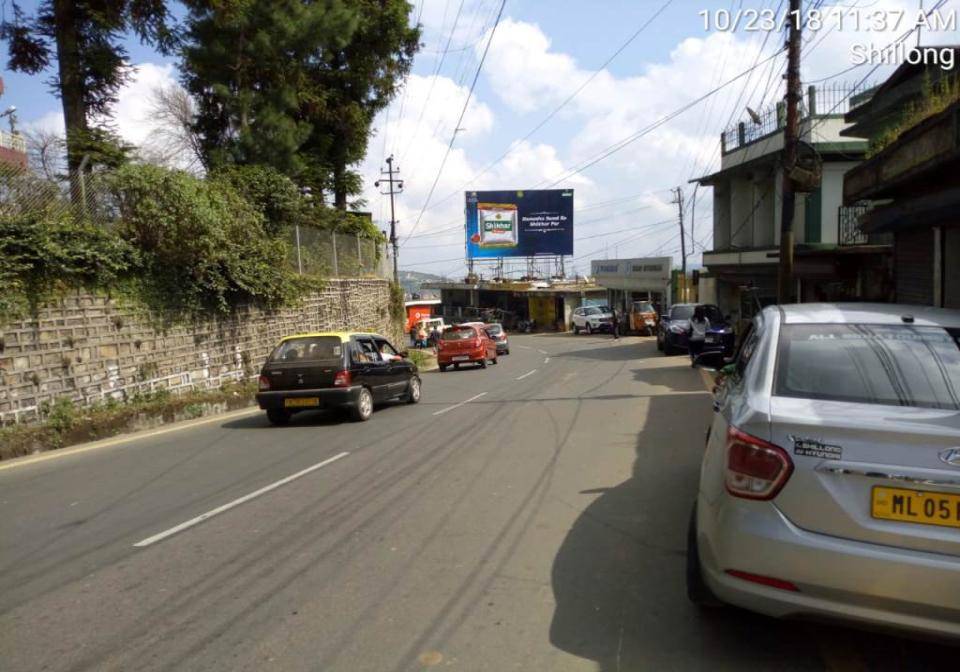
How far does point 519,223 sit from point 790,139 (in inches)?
1548

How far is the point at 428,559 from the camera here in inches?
196

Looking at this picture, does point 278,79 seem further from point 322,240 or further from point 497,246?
point 497,246

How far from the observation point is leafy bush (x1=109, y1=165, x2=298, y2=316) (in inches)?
539

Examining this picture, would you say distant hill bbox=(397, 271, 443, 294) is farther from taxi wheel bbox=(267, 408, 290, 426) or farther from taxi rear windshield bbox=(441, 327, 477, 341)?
taxi wheel bbox=(267, 408, 290, 426)

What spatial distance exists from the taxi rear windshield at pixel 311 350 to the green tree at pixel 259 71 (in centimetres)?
1487

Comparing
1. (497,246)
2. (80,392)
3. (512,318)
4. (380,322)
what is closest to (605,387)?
(80,392)

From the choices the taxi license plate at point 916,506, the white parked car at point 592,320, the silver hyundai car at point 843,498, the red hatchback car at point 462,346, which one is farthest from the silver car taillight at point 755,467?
the white parked car at point 592,320

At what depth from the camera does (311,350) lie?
12.1m

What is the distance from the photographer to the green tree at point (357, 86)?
29297 millimetres

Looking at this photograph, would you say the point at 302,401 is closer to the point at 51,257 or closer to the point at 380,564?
the point at 51,257

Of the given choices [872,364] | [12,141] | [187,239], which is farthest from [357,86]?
[872,364]

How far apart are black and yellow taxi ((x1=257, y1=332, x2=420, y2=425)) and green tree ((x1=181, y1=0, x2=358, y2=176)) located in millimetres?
14975

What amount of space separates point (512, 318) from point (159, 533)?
65478 mm

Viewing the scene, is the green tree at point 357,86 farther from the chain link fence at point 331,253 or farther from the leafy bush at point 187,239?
the leafy bush at point 187,239
